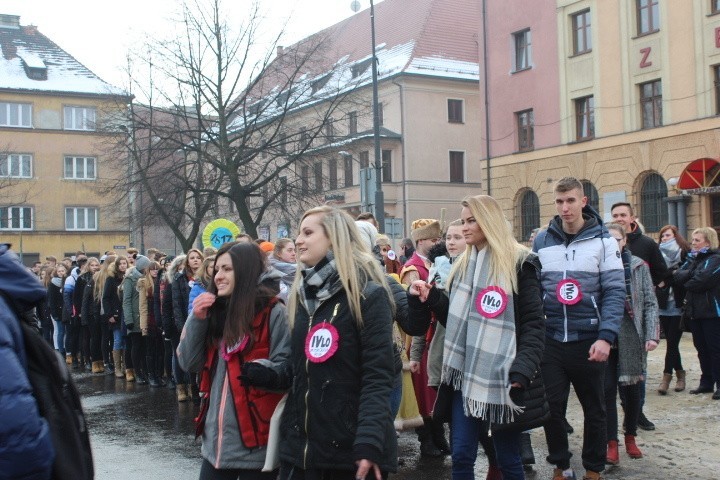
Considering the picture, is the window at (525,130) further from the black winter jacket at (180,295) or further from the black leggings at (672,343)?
the black winter jacket at (180,295)

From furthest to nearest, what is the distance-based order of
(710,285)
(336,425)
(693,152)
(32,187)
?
(32,187) < (693,152) < (710,285) < (336,425)

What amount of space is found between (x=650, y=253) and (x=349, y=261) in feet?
18.4

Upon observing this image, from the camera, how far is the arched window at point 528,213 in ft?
116

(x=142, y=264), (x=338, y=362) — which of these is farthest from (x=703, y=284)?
(x=142, y=264)

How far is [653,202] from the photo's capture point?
99.0 feet

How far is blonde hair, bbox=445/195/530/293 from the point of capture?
5.31 meters

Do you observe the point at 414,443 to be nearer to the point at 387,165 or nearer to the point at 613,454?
the point at 613,454

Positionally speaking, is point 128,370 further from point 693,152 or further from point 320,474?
point 693,152

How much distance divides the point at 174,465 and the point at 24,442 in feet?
17.8

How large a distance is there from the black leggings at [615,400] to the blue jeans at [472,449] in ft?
7.08

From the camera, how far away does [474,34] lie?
54562 millimetres

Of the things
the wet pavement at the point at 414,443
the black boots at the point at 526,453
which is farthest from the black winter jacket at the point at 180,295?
the black boots at the point at 526,453

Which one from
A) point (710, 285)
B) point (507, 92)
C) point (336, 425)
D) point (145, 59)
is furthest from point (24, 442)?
point (507, 92)

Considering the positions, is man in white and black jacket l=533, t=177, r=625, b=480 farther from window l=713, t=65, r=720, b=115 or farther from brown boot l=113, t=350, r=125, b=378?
window l=713, t=65, r=720, b=115
